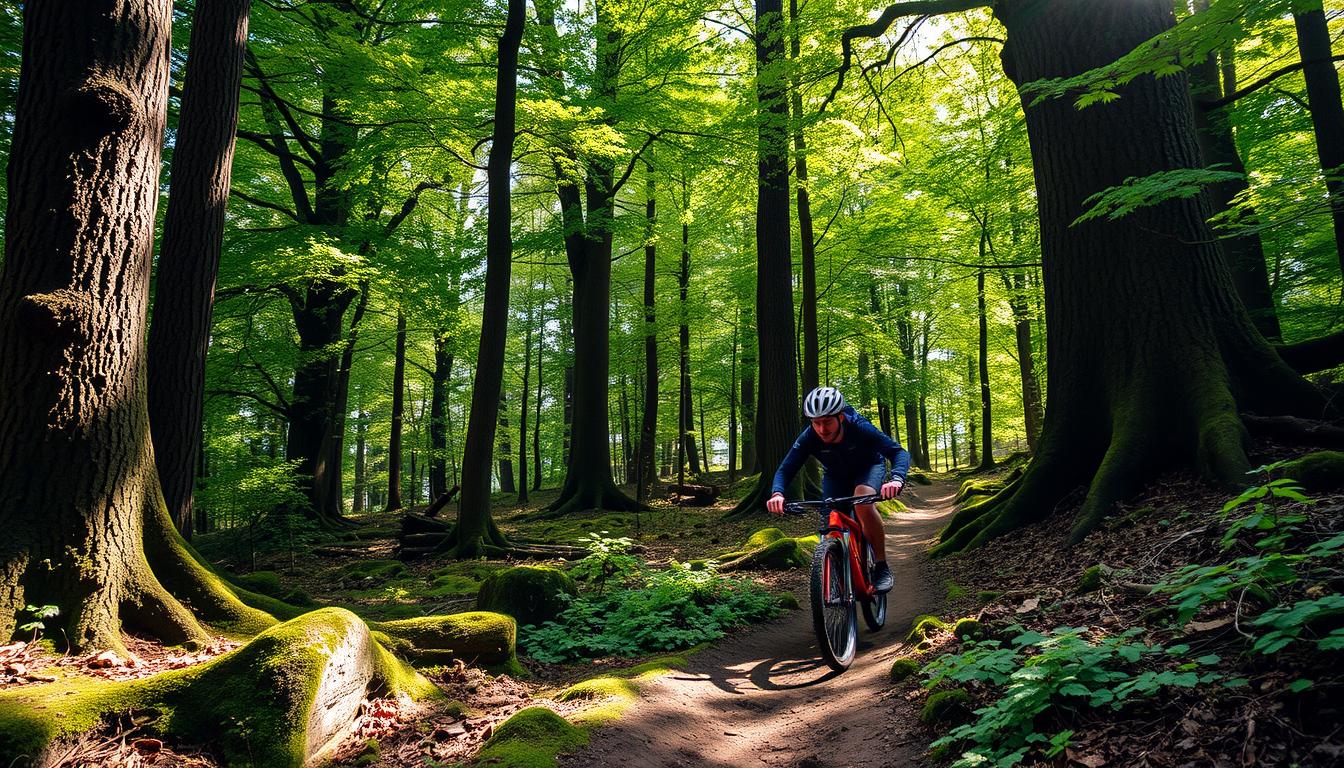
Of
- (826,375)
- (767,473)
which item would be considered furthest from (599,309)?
(826,375)

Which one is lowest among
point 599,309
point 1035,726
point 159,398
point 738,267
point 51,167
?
point 1035,726

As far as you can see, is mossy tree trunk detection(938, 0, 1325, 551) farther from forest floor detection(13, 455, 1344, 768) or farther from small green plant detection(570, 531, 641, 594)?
small green plant detection(570, 531, 641, 594)

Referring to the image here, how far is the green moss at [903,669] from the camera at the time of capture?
4215 millimetres

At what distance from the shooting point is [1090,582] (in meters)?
4.16

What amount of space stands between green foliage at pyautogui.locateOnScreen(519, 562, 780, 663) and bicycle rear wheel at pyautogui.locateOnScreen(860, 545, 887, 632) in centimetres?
124

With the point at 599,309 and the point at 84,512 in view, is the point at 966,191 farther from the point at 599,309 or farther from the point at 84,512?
the point at 84,512

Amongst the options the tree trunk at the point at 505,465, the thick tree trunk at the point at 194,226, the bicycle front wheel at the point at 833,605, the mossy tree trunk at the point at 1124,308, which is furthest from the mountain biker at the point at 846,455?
the tree trunk at the point at 505,465

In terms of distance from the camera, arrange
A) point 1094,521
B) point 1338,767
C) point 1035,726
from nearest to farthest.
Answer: point 1338,767 → point 1035,726 → point 1094,521

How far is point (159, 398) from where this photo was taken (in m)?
5.93

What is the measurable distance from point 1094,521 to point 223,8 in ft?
31.4

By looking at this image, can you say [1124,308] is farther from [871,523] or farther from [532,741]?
[532,741]

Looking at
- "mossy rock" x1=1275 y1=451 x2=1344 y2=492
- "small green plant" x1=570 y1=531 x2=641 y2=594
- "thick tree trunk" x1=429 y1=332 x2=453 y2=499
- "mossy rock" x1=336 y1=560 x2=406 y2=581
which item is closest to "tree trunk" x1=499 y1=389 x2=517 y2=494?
"thick tree trunk" x1=429 y1=332 x2=453 y2=499

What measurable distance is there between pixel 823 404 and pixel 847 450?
0.53 m

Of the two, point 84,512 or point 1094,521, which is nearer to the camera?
point 84,512
